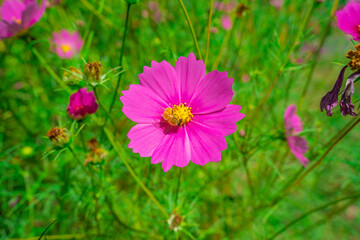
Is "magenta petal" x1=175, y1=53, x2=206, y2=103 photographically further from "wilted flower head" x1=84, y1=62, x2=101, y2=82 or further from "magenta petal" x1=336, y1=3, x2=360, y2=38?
"magenta petal" x1=336, y1=3, x2=360, y2=38

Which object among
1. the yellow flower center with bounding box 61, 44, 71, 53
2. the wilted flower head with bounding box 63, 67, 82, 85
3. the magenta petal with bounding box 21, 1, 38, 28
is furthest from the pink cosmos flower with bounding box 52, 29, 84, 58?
the wilted flower head with bounding box 63, 67, 82, 85

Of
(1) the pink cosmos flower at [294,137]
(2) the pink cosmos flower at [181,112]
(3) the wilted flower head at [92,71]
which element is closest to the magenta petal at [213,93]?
(2) the pink cosmos flower at [181,112]

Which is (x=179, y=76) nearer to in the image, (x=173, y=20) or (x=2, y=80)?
(x=173, y=20)

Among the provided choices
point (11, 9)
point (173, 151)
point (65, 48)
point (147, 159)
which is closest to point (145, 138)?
point (173, 151)

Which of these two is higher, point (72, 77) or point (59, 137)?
point (72, 77)

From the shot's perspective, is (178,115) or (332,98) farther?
(178,115)

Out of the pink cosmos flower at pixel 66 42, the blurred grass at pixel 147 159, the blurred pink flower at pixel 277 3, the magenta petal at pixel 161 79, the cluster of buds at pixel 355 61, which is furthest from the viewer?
the blurred pink flower at pixel 277 3

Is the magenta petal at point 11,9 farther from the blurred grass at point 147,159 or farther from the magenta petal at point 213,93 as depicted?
the magenta petal at point 213,93

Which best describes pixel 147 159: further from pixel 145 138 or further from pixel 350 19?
pixel 350 19
